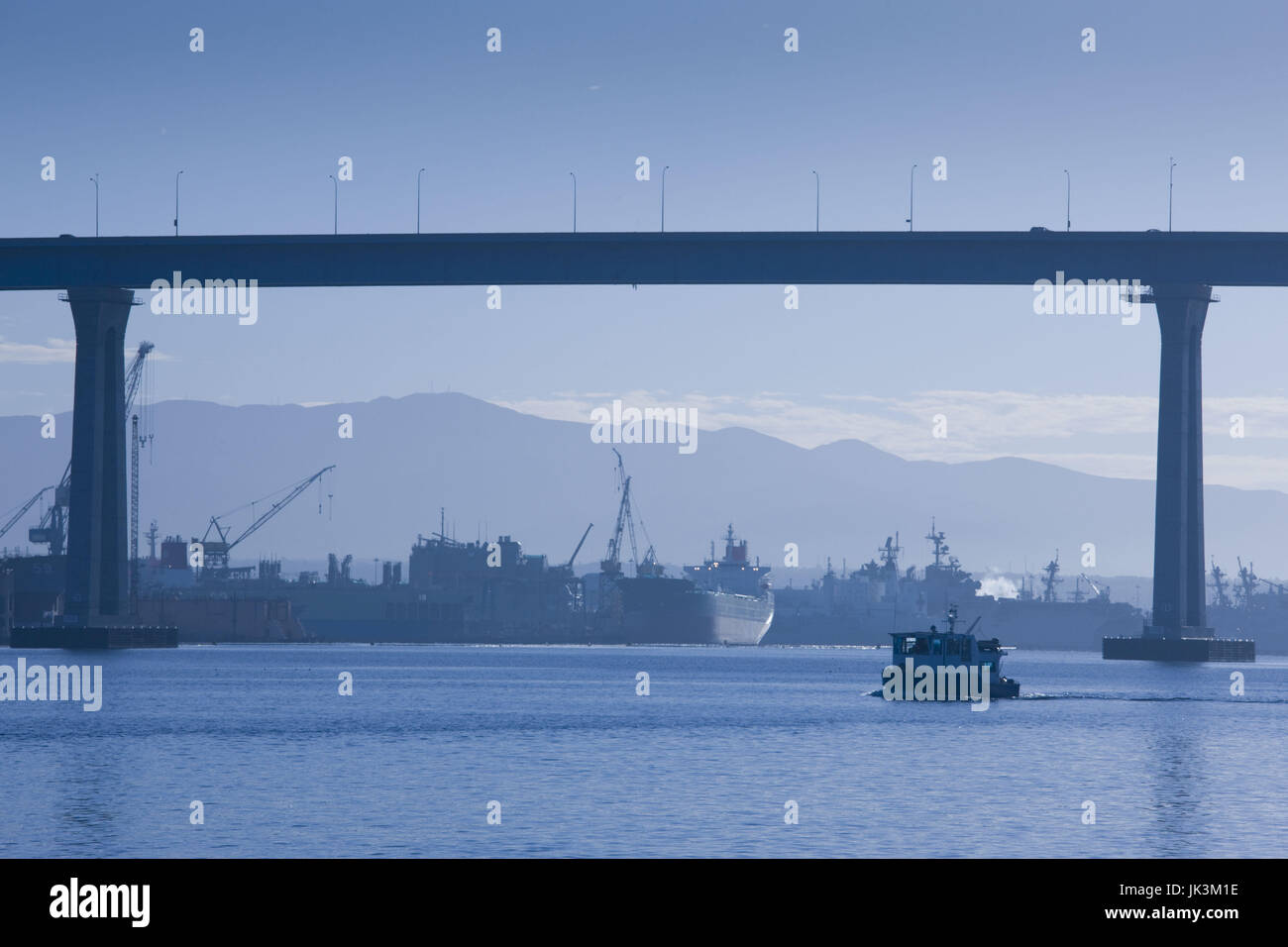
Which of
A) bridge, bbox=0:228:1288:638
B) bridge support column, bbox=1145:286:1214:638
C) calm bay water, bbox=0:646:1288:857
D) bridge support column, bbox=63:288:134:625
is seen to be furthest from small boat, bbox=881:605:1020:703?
bridge support column, bbox=63:288:134:625

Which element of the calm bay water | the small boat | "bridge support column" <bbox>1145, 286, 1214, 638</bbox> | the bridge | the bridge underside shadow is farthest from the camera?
"bridge support column" <bbox>1145, 286, 1214, 638</bbox>

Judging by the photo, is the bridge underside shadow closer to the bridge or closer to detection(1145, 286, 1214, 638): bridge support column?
detection(1145, 286, 1214, 638): bridge support column

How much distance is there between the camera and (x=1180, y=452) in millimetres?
169250

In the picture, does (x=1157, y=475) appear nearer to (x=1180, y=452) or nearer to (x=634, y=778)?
(x=1180, y=452)

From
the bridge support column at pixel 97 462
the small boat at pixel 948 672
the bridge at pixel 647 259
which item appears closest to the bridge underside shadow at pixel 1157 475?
the bridge support column at pixel 97 462

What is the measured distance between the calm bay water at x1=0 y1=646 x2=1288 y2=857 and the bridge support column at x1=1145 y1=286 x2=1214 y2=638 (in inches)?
1712

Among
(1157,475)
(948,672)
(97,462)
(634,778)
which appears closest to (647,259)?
(948,672)

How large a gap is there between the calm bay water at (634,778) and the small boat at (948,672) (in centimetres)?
566

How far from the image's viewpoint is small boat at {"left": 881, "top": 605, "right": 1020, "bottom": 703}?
134 m

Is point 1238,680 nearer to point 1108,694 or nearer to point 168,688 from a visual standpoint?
point 1108,694

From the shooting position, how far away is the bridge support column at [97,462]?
527ft

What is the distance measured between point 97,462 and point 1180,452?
3914 inches
